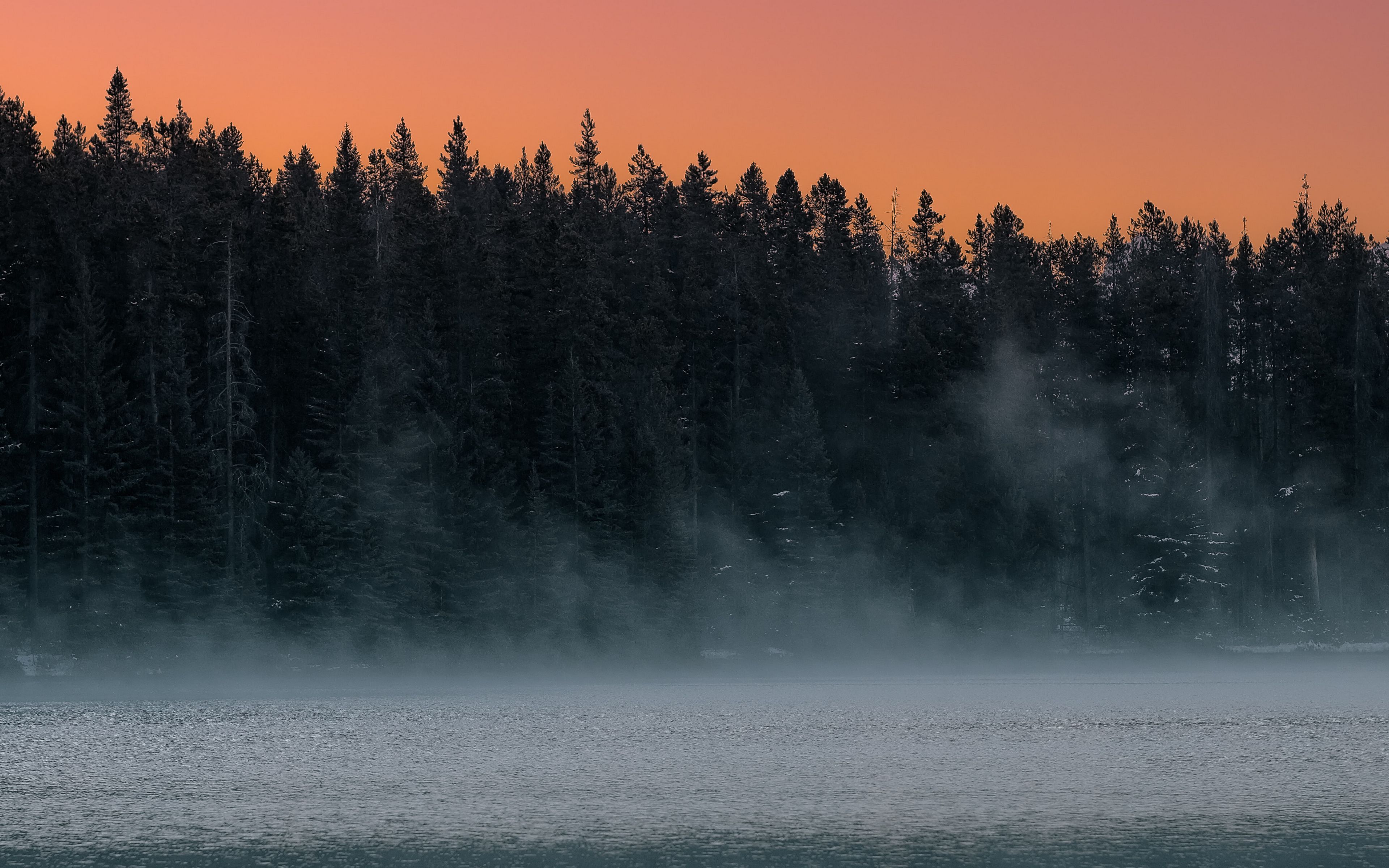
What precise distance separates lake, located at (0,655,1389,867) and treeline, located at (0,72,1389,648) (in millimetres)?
19564

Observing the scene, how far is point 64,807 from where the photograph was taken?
27.1 meters

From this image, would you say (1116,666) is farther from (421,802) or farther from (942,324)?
(421,802)

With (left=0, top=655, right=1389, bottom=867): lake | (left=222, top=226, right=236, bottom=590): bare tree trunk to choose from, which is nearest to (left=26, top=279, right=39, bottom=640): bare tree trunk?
(left=222, top=226, right=236, bottom=590): bare tree trunk

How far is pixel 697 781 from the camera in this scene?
3106cm

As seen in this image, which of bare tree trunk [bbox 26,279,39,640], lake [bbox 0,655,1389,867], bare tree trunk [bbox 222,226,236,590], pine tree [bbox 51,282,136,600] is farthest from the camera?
bare tree trunk [bbox 222,226,236,590]

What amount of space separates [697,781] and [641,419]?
6100 cm

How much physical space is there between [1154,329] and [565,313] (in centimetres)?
4147

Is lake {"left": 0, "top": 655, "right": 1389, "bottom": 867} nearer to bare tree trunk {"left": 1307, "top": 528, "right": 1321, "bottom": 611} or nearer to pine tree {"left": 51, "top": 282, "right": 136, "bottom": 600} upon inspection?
pine tree {"left": 51, "top": 282, "right": 136, "bottom": 600}

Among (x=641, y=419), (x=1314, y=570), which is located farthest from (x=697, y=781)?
(x=1314, y=570)

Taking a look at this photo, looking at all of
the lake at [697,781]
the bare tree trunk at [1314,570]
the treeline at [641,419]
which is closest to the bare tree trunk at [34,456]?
the treeline at [641,419]

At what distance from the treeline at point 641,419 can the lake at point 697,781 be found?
64.2 ft

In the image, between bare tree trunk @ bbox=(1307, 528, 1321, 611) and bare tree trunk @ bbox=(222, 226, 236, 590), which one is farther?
bare tree trunk @ bbox=(1307, 528, 1321, 611)

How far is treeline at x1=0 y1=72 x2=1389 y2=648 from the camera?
74.9 meters

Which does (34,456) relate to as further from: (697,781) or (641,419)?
(697,781)
